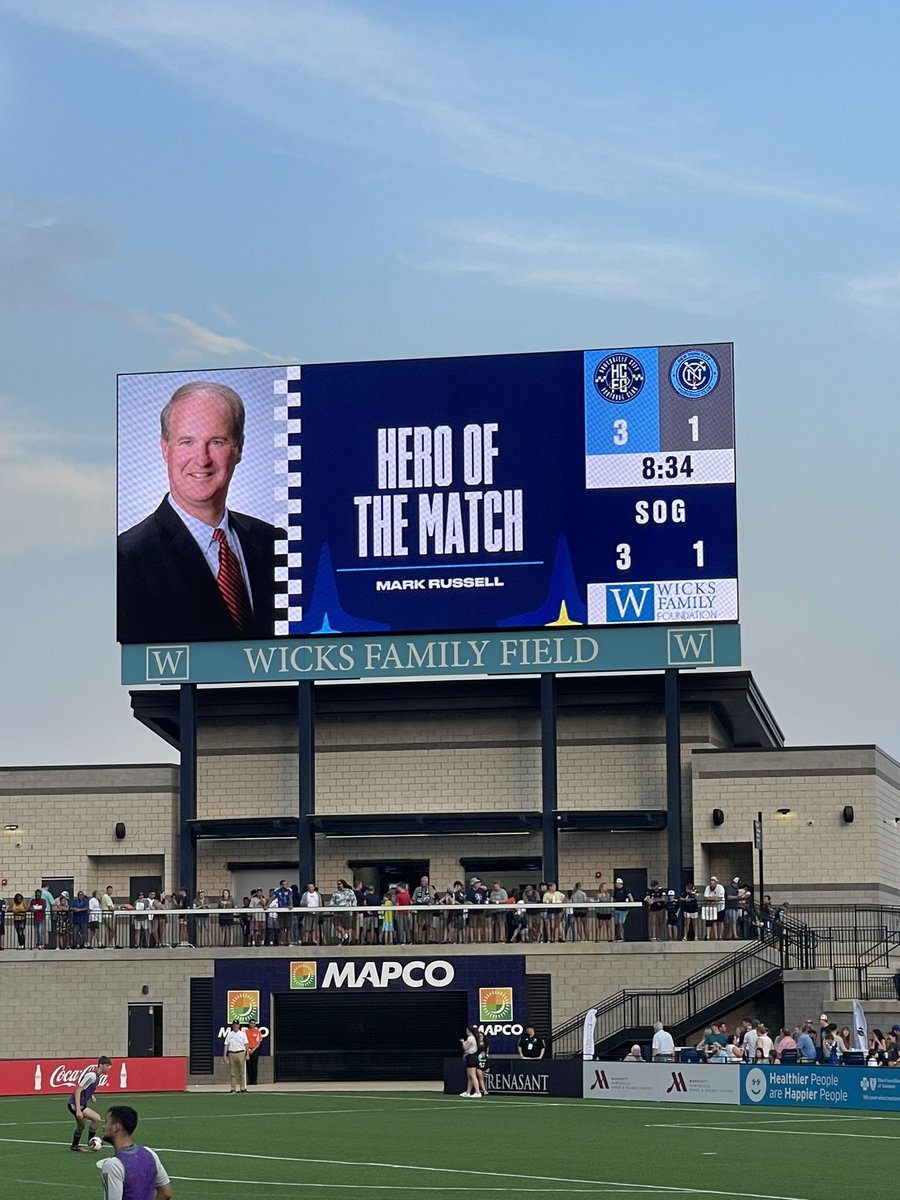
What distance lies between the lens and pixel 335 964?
2040 inches

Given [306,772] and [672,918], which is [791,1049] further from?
[306,772]

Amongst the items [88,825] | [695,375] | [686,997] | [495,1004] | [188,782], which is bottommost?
[495,1004]

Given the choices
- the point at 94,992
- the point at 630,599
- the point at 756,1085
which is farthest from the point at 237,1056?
the point at 630,599

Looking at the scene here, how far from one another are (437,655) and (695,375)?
1064cm

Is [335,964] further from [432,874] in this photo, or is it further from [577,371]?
[577,371]

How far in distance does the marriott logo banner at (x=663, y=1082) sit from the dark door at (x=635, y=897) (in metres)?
9.32

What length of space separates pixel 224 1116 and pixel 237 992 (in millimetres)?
14505

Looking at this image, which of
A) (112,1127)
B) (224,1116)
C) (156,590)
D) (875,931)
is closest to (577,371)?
(156,590)

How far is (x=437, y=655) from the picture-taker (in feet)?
182

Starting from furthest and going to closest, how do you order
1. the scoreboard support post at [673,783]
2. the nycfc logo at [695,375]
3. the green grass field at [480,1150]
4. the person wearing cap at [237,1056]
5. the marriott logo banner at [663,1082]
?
the nycfc logo at [695,375], the scoreboard support post at [673,783], the person wearing cap at [237,1056], the marriott logo banner at [663,1082], the green grass field at [480,1150]

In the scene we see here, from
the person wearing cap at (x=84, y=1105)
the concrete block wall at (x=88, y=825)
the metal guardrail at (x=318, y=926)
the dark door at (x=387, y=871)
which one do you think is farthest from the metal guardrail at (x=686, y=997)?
the person wearing cap at (x=84, y=1105)

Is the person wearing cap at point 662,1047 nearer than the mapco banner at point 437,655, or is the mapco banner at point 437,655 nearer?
the person wearing cap at point 662,1047

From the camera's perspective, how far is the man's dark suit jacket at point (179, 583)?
184 feet

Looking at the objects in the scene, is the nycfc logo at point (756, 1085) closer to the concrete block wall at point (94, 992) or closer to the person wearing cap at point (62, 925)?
the concrete block wall at point (94, 992)
